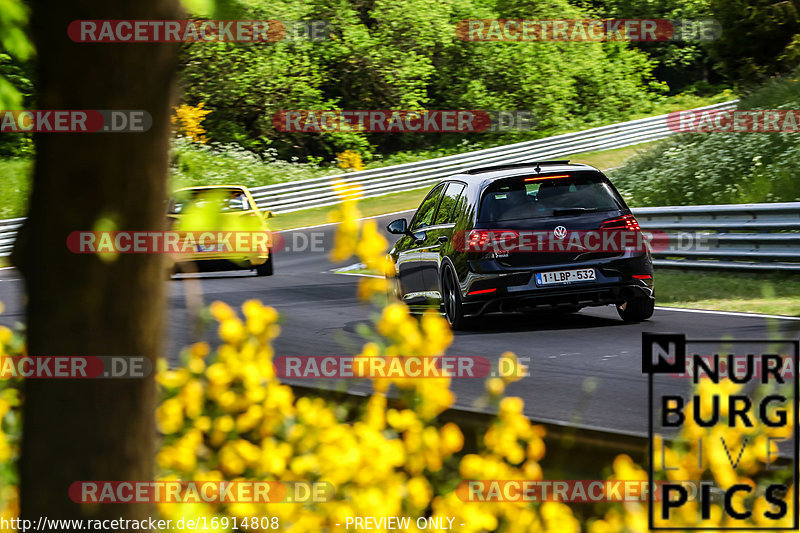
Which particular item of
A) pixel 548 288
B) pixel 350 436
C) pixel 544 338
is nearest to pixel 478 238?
pixel 548 288

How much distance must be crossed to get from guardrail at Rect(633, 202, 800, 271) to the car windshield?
1378cm

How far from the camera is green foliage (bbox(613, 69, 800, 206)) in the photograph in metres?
22.7

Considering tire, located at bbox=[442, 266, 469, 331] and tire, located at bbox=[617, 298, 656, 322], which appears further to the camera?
tire, located at bbox=[617, 298, 656, 322]

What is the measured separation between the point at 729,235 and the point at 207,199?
15400mm

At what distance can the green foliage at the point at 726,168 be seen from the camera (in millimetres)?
22655

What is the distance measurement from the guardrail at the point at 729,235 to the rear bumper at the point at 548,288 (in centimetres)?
531

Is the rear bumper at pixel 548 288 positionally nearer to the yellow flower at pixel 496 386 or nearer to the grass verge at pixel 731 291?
the grass verge at pixel 731 291

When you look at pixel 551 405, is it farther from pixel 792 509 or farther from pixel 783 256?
pixel 783 256

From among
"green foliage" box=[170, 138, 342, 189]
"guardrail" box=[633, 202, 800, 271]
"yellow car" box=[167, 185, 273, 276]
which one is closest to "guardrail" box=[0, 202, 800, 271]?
"guardrail" box=[633, 202, 800, 271]

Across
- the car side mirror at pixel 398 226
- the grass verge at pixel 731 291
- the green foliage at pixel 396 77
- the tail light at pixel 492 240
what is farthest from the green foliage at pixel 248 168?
the tail light at pixel 492 240

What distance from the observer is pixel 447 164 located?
3888cm

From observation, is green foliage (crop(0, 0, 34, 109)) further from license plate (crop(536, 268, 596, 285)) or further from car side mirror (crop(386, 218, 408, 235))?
car side mirror (crop(386, 218, 408, 235))

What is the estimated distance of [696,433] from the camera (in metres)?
4.02

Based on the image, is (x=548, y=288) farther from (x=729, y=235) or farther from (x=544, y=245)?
(x=729, y=235)
